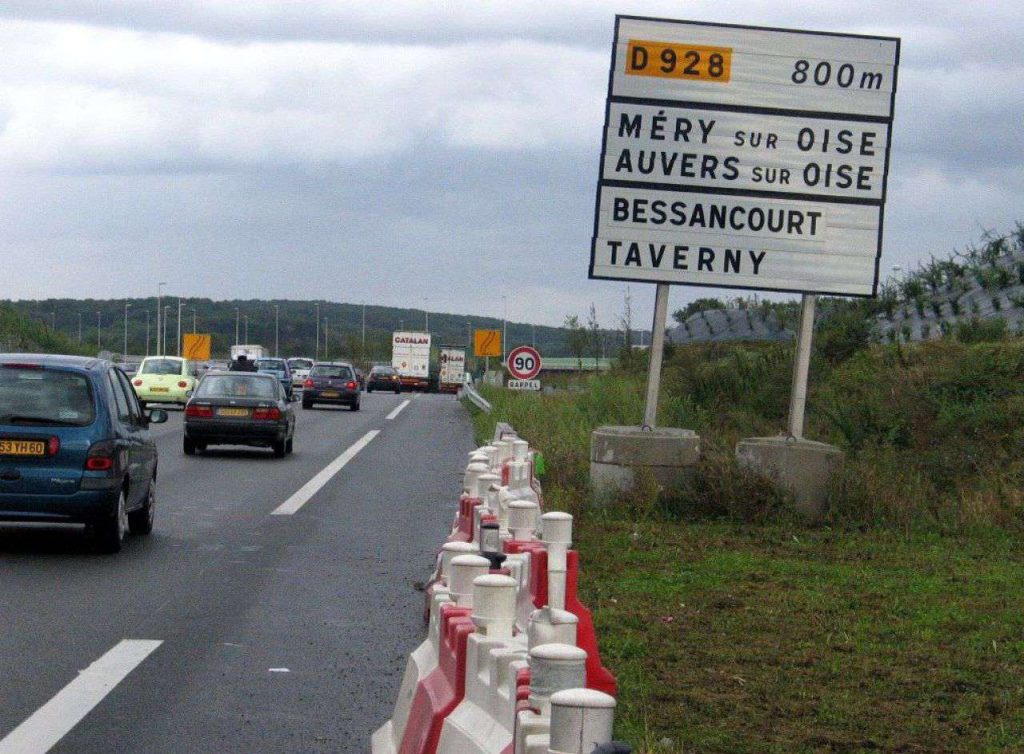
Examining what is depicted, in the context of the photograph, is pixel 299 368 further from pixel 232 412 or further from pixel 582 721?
pixel 582 721

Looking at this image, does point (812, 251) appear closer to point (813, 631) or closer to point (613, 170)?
point (613, 170)

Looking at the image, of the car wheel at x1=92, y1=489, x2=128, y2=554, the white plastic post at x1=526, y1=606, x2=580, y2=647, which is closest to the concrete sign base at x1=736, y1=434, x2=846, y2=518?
the car wheel at x1=92, y1=489, x2=128, y2=554

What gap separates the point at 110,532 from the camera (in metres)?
13.9

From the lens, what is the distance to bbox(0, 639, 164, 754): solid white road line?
7008 mm

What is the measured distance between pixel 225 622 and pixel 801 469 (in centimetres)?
690

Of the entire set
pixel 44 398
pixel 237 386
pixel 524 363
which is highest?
pixel 44 398

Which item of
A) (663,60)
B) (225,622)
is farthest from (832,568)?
(663,60)

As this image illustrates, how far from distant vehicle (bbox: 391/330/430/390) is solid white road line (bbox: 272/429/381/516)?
5973cm

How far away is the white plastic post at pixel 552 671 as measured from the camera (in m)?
4.04

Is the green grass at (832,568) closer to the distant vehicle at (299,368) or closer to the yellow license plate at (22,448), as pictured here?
the yellow license plate at (22,448)

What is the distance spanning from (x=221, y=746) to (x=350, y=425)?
35079 mm

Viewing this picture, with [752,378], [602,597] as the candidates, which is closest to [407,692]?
[602,597]

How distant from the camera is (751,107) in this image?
16562 mm

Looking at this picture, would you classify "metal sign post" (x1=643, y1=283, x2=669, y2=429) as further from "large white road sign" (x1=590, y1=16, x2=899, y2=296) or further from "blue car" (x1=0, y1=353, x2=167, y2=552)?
"blue car" (x1=0, y1=353, x2=167, y2=552)
